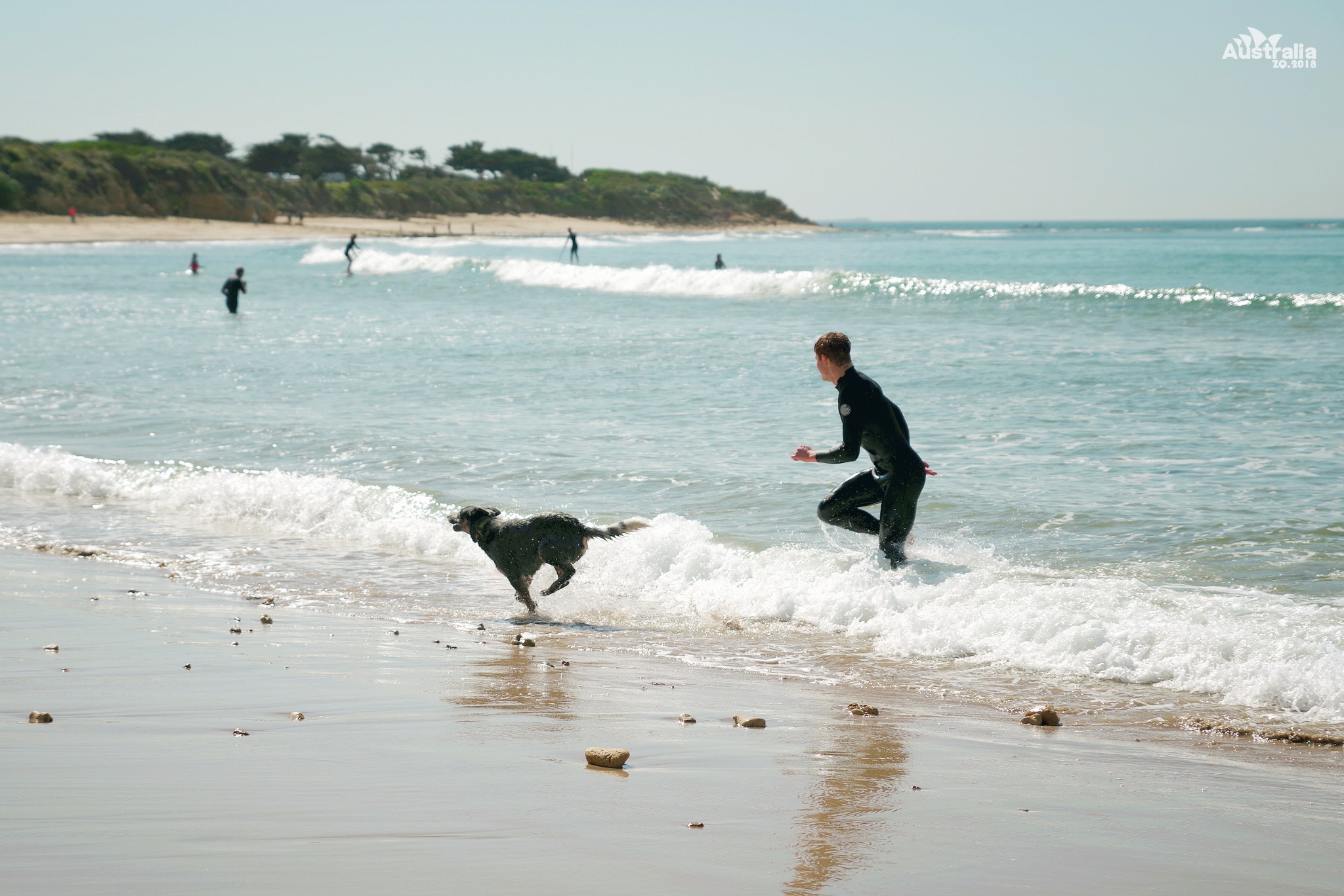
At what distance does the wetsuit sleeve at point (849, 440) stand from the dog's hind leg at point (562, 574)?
67.6 inches

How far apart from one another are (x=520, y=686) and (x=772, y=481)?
5323 mm

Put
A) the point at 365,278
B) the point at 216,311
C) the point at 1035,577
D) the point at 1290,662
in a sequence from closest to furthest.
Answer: the point at 1290,662
the point at 1035,577
the point at 216,311
the point at 365,278

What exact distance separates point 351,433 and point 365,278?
1461 inches

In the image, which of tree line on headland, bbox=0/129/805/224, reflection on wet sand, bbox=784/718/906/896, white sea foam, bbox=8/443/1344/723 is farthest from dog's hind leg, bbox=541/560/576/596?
tree line on headland, bbox=0/129/805/224

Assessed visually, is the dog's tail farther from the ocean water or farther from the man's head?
the man's head

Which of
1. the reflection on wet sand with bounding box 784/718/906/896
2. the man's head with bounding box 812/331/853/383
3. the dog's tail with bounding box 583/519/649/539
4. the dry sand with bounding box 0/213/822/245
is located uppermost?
the dry sand with bounding box 0/213/822/245

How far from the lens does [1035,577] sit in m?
7.10

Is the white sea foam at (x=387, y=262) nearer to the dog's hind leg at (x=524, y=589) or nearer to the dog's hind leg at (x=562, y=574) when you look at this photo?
the dog's hind leg at (x=524, y=589)

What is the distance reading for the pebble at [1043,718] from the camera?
16.0 ft

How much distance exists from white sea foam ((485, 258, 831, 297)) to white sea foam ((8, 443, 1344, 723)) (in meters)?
30.1

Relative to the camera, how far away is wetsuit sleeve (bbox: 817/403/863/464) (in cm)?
663

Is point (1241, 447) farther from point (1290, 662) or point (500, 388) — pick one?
point (500, 388)

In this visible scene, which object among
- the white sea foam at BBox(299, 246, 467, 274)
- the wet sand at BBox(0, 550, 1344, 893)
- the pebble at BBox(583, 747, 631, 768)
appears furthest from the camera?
the white sea foam at BBox(299, 246, 467, 274)

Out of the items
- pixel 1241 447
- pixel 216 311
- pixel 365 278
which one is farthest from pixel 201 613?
pixel 365 278
